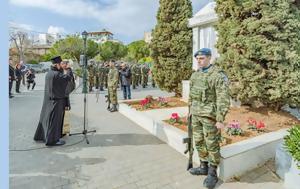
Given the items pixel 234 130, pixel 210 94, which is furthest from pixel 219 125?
pixel 234 130

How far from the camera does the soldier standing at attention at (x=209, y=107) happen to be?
148 inches

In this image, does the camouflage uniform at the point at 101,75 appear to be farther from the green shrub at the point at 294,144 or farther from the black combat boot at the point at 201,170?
the green shrub at the point at 294,144

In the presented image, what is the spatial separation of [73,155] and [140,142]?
1.51 metres

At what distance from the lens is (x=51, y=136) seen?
214 inches

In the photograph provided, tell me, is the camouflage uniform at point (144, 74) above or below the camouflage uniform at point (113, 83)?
above

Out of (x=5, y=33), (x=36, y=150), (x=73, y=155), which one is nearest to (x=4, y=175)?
(x=5, y=33)

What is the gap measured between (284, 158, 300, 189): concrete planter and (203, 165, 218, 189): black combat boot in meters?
1.02

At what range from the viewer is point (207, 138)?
391cm

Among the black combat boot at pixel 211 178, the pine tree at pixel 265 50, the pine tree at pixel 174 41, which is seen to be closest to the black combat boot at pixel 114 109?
the pine tree at pixel 174 41

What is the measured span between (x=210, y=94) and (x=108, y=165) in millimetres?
2124

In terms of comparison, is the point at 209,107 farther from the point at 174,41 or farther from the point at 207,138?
the point at 174,41

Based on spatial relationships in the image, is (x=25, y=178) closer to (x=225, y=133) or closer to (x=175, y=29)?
(x=225, y=133)

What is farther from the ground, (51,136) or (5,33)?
(5,33)

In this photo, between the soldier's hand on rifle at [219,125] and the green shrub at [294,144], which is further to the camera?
the soldier's hand on rifle at [219,125]
